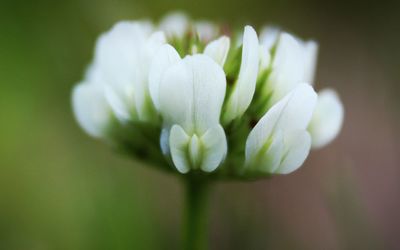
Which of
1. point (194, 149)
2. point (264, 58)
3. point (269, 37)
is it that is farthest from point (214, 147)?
point (269, 37)

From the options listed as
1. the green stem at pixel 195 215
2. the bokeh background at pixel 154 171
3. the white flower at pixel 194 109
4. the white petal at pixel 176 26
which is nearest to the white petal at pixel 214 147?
the white flower at pixel 194 109

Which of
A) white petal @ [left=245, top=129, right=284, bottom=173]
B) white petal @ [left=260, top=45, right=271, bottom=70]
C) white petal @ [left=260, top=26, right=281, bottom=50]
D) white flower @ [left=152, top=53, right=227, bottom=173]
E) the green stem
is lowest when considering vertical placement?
the green stem

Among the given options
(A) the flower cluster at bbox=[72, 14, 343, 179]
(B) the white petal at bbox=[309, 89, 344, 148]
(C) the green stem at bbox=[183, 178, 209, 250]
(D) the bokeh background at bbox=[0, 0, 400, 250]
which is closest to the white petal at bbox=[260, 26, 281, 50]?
(A) the flower cluster at bbox=[72, 14, 343, 179]

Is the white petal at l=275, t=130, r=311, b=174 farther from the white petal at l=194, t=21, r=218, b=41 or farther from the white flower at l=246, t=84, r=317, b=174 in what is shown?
the white petal at l=194, t=21, r=218, b=41

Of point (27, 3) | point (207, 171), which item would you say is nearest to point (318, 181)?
point (27, 3)

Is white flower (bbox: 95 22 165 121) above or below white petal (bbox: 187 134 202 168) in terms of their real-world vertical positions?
above

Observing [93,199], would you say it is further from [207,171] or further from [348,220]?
[207,171]

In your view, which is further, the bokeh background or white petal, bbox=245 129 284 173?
the bokeh background

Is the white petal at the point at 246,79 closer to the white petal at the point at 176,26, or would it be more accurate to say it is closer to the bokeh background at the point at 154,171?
the white petal at the point at 176,26

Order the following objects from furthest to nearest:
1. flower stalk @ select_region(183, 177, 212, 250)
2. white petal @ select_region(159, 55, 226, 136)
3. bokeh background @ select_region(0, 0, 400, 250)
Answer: bokeh background @ select_region(0, 0, 400, 250)
flower stalk @ select_region(183, 177, 212, 250)
white petal @ select_region(159, 55, 226, 136)
